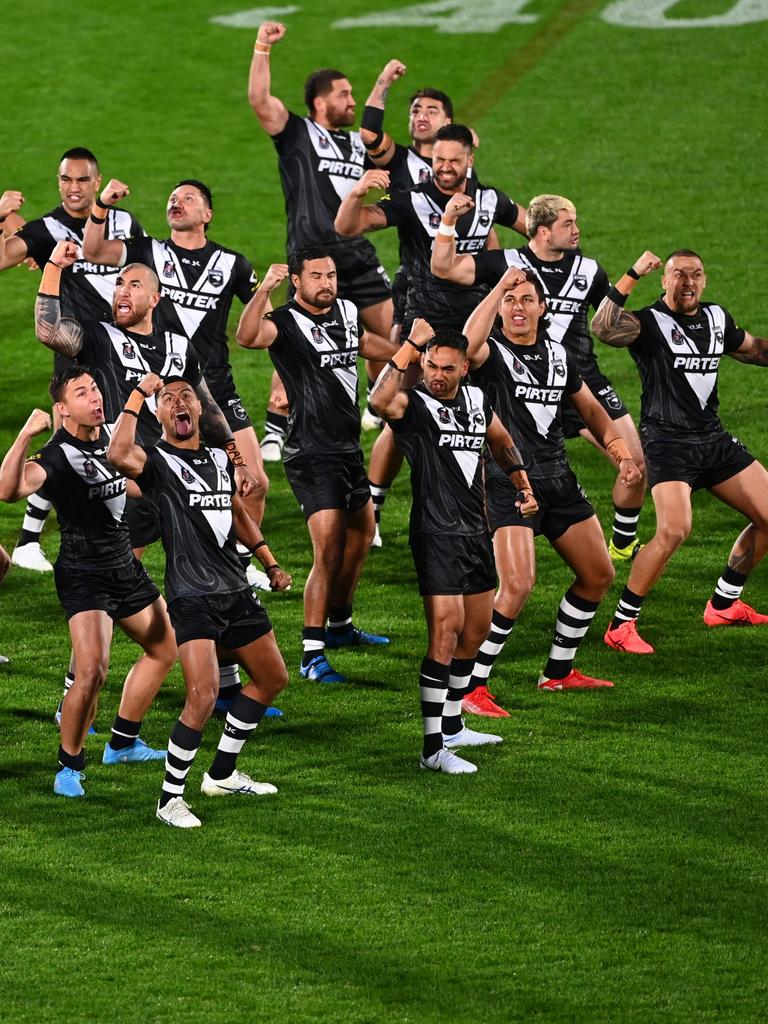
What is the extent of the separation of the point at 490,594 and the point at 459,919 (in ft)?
7.03

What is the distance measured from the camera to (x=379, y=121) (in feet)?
39.9

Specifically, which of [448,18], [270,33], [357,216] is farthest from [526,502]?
[448,18]

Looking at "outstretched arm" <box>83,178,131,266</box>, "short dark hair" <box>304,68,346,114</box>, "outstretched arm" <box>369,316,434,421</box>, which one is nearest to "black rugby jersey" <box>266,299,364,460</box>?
"outstretched arm" <box>83,178,131,266</box>

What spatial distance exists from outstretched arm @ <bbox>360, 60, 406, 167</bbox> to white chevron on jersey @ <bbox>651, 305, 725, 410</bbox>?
2437mm

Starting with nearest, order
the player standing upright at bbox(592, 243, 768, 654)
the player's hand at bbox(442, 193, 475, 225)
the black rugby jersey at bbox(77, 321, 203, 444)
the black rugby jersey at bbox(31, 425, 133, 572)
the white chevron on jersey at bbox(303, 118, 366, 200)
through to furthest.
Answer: the black rugby jersey at bbox(31, 425, 133, 572) < the player's hand at bbox(442, 193, 475, 225) < the black rugby jersey at bbox(77, 321, 203, 444) < the player standing upright at bbox(592, 243, 768, 654) < the white chevron on jersey at bbox(303, 118, 366, 200)

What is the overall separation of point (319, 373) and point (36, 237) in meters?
2.31

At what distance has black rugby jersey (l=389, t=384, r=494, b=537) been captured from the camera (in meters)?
8.93

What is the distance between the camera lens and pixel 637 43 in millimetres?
24297

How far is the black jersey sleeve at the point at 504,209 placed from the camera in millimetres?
11836

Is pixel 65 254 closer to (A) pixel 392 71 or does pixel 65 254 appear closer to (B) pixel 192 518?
(B) pixel 192 518

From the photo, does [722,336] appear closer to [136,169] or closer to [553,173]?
[553,173]

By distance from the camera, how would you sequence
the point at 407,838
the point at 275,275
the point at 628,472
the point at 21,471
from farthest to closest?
1. the point at 628,472
2. the point at 275,275
3. the point at 21,471
4. the point at 407,838

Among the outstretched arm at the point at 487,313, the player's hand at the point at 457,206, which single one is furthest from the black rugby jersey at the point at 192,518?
the player's hand at the point at 457,206

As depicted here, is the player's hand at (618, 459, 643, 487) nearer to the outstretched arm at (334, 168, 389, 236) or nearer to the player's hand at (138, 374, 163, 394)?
the outstretched arm at (334, 168, 389, 236)
